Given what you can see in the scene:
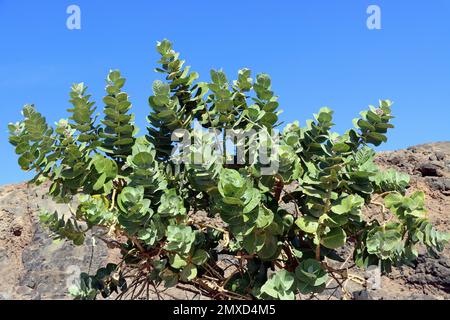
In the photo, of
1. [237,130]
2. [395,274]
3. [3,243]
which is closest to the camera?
[237,130]

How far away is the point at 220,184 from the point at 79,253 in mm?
6987

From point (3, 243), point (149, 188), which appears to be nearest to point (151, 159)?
point (149, 188)

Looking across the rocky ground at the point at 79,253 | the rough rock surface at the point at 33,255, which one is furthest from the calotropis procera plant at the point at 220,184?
the rough rock surface at the point at 33,255

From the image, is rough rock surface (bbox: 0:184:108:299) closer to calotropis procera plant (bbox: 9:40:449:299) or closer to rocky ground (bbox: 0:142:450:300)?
rocky ground (bbox: 0:142:450:300)

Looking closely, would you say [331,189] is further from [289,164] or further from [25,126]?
[25,126]

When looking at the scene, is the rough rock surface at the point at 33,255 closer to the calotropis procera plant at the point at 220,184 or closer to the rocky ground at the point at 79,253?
the rocky ground at the point at 79,253

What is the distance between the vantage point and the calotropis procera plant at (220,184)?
368 centimetres

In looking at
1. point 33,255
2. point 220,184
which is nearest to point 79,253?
point 33,255

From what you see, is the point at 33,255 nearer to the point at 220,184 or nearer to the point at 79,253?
the point at 79,253

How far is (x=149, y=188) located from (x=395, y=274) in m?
6.12

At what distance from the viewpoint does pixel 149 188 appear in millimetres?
3789

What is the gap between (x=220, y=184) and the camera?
345cm

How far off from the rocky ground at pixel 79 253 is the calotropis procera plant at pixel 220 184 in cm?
426
